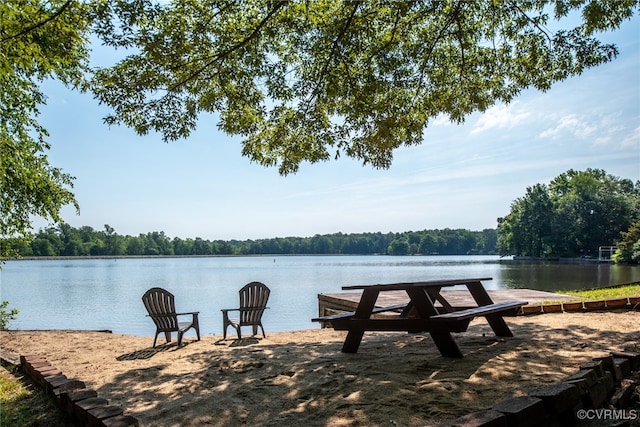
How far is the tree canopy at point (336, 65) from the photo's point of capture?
214 inches

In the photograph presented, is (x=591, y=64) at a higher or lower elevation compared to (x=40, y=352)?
higher

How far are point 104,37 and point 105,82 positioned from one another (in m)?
0.76

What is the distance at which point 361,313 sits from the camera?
4.01 meters

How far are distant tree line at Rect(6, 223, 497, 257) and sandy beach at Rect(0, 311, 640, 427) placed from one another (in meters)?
58.1

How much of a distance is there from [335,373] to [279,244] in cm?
9022

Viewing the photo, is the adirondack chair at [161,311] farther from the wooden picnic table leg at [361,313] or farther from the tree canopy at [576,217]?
the tree canopy at [576,217]

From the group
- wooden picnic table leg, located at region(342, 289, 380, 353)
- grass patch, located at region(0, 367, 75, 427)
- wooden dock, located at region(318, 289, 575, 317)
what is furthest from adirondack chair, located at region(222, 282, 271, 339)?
grass patch, located at region(0, 367, 75, 427)

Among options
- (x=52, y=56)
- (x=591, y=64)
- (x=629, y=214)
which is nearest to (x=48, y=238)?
(x=52, y=56)

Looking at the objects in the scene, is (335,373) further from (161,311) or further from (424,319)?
(161,311)

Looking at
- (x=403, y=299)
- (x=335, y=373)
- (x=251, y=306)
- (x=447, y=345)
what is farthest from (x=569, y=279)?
(x=335, y=373)

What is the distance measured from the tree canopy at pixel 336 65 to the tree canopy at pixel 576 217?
51.5 m

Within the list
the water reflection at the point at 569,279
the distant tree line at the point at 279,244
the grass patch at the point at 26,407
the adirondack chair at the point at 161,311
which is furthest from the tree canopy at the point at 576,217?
the grass patch at the point at 26,407

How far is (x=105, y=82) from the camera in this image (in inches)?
215

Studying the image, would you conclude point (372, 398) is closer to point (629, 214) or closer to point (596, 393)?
point (596, 393)
